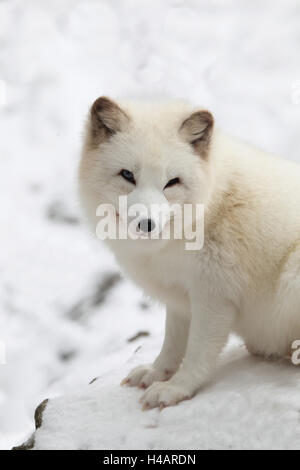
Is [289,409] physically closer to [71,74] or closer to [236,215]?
[236,215]

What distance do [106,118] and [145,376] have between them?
156 centimetres

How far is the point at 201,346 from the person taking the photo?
3.27 metres

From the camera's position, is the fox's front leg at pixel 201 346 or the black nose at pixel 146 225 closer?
the black nose at pixel 146 225

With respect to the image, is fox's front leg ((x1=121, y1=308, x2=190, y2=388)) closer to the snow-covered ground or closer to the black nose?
the snow-covered ground

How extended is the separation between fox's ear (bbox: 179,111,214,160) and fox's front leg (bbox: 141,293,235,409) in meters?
0.78

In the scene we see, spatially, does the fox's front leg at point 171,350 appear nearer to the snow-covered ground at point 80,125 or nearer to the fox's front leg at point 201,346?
the snow-covered ground at point 80,125

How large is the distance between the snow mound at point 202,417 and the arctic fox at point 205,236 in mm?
133

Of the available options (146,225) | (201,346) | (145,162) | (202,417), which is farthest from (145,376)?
(145,162)

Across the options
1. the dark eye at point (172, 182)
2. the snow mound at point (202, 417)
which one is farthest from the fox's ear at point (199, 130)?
the snow mound at point (202, 417)

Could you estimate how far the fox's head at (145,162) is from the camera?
298 centimetres

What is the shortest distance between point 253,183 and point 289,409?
122 cm

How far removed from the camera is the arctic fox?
3.16 m
